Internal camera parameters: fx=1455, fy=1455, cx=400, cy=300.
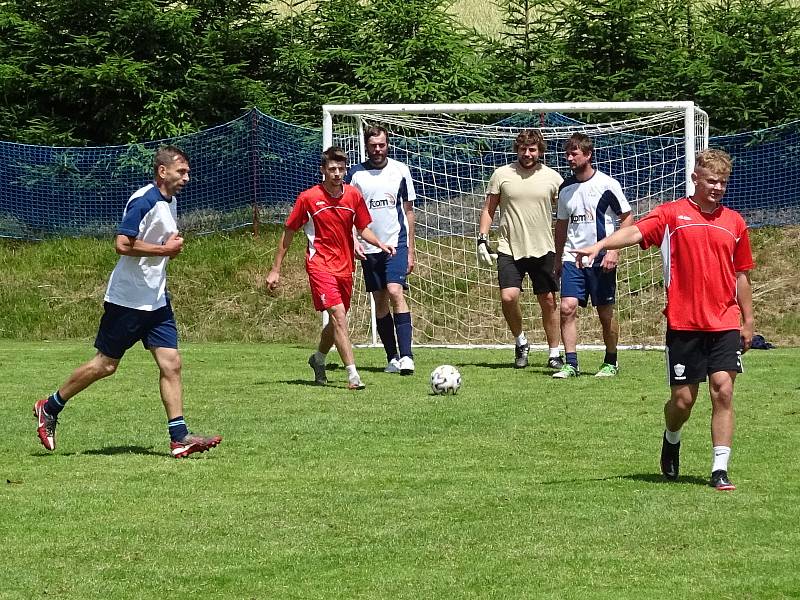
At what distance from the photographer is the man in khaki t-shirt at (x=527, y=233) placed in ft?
45.4

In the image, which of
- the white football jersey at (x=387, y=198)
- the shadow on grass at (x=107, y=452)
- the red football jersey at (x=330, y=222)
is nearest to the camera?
the shadow on grass at (x=107, y=452)

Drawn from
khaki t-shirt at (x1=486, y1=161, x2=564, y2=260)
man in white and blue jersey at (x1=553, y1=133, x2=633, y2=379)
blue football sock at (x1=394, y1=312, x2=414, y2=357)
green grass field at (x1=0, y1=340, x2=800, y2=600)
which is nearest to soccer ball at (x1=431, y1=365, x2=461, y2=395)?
green grass field at (x1=0, y1=340, x2=800, y2=600)

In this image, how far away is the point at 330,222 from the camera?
12.3 m

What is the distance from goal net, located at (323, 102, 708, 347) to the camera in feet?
57.8

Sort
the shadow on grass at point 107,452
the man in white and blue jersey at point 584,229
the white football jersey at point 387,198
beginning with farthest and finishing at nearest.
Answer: the white football jersey at point 387,198, the man in white and blue jersey at point 584,229, the shadow on grass at point 107,452

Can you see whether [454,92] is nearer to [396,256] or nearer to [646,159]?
[646,159]

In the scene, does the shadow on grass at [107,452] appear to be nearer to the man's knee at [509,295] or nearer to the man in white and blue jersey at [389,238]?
the man in white and blue jersey at [389,238]

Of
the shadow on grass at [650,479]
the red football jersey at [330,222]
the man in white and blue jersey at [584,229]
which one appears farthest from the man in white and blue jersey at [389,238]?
the shadow on grass at [650,479]

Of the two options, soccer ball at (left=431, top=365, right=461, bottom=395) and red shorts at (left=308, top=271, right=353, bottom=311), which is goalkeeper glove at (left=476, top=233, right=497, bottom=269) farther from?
soccer ball at (left=431, top=365, right=461, bottom=395)

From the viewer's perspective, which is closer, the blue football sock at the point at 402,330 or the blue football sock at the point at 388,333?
the blue football sock at the point at 402,330

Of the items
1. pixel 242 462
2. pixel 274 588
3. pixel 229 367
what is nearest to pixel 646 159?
pixel 229 367

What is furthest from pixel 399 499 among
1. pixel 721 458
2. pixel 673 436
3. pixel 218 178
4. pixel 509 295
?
pixel 218 178

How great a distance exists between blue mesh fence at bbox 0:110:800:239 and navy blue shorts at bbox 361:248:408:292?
→ 23.4ft

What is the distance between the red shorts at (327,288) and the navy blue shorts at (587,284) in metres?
2.04
